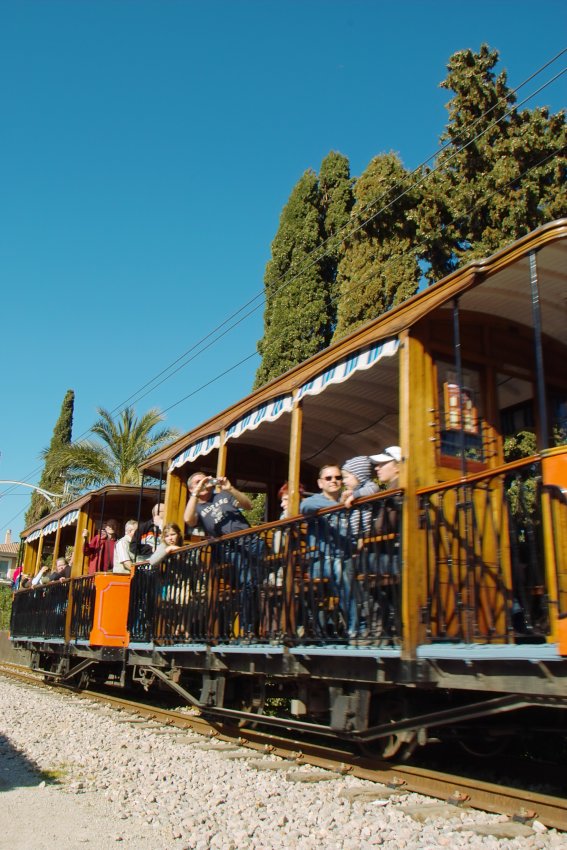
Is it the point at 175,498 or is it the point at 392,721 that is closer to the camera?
the point at 392,721

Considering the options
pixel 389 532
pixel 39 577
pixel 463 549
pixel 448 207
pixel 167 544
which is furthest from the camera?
pixel 448 207

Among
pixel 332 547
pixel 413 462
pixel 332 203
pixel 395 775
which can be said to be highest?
pixel 332 203

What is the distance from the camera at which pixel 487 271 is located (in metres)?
4.84

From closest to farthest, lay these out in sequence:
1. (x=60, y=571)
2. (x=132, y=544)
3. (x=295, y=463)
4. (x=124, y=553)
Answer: (x=295, y=463)
(x=132, y=544)
(x=124, y=553)
(x=60, y=571)

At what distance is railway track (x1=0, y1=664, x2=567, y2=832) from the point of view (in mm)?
4266

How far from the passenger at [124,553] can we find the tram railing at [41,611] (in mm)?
1725

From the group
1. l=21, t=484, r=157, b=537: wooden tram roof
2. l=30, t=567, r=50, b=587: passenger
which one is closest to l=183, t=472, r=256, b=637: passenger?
l=21, t=484, r=157, b=537: wooden tram roof

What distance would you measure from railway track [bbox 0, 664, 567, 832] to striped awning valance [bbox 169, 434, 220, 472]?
2.72 m

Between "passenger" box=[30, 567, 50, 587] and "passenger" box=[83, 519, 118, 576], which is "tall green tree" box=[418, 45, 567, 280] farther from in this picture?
"passenger" box=[30, 567, 50, 587]

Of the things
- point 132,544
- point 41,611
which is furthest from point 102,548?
point 41,611

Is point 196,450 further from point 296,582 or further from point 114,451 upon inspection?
point 114,451

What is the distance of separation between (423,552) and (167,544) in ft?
14.2

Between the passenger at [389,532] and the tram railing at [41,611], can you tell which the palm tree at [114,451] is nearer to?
the tram railing at [41,611]

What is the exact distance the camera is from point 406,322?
5.33m
